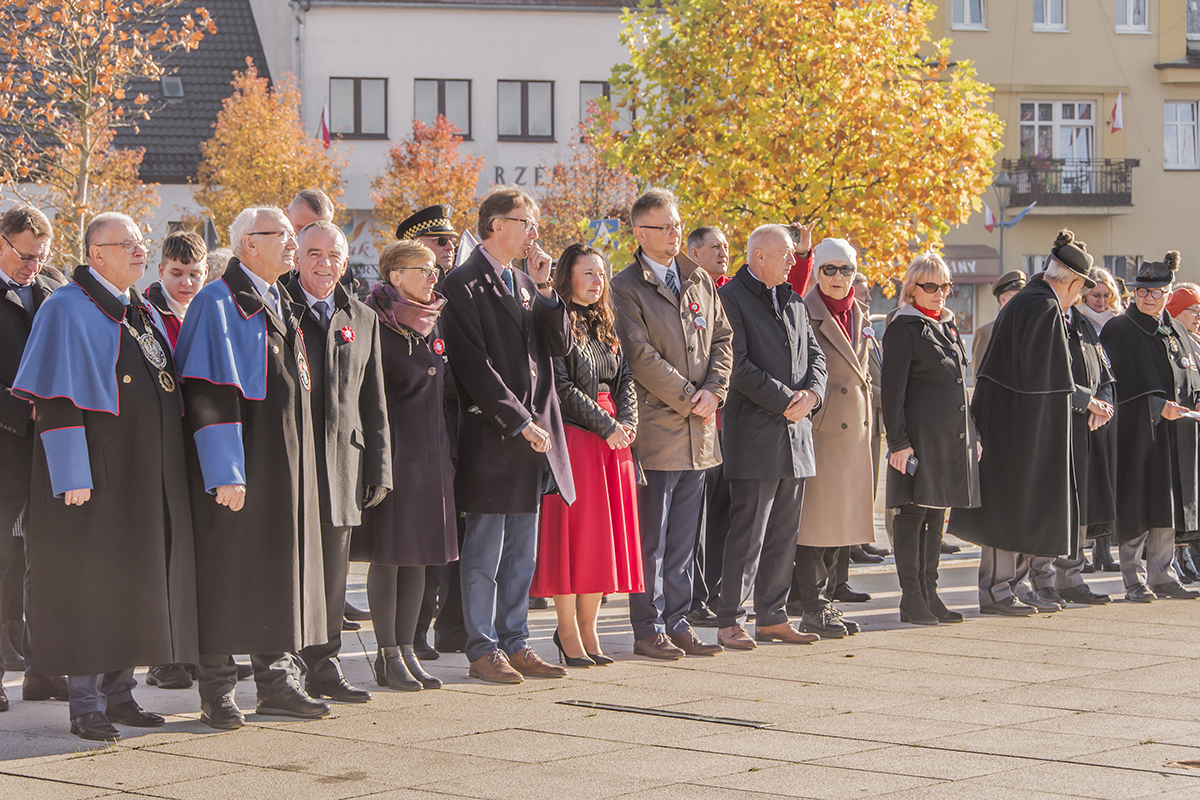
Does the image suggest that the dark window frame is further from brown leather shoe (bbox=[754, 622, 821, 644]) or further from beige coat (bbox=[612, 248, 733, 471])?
brown leather shoe (bbox=[754, 622, 821, 644])

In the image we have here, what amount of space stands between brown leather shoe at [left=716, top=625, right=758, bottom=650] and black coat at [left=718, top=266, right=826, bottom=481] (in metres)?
0.83

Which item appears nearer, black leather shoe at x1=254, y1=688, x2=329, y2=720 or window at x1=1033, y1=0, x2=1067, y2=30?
black leather shoe at x1=254, y1=688, x2=329, y2=720

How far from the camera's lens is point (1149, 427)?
10938mm

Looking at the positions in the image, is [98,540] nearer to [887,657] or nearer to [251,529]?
[251,529]

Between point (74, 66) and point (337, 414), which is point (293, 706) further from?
point (74, 66)

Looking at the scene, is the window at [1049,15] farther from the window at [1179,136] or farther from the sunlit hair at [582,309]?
→ the sunlit hair at [582,309]

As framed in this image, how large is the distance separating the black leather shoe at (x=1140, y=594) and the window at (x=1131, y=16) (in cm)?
3072

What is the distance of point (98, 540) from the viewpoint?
6156 mm

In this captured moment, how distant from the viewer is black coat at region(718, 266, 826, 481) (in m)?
8.49

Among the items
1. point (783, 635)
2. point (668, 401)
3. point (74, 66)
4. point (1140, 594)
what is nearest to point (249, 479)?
point (668, 401)

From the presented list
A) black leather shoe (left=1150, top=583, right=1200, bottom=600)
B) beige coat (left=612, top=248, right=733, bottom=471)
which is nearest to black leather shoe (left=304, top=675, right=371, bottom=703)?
beige coat (left=612, top=248, right=733, bottom=471)

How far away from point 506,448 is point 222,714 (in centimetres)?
193

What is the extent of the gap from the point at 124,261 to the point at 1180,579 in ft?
28.8

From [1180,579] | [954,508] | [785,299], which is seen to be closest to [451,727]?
[785,299]
